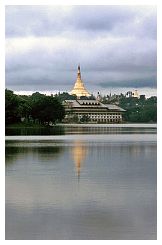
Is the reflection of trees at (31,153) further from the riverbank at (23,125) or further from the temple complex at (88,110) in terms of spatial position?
the temple complex at (88,110)

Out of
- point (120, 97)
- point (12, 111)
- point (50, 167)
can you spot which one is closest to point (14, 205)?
point (50, 167)

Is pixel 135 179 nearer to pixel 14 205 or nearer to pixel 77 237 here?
pixel 14 205

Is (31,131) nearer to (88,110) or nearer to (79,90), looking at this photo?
(79,90)

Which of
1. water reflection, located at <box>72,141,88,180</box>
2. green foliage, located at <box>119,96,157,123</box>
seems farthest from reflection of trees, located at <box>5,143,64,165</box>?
green foliage, located at <box>119,96,157,123</box>

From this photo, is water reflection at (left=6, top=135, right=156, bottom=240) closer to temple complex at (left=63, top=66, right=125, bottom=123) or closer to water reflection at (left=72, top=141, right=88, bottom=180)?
water reflection at (left=72, top=141, right=88, bottom=180)

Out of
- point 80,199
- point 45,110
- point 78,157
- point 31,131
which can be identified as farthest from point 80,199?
point 45,110
